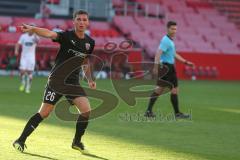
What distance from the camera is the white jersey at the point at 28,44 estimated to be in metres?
20.9

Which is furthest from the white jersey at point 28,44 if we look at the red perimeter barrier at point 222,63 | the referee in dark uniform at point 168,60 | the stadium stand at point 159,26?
the red perimeter barrier at point 222,63

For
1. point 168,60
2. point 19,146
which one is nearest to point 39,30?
point 19,146

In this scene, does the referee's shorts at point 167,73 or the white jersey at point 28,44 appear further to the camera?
the white jersey at point 28,44

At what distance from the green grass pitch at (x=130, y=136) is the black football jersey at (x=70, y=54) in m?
1.01

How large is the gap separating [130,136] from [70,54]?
92.1 inches

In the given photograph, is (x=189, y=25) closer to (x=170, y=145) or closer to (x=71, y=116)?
(x=71, y=116)

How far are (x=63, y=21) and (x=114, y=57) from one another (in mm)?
3752

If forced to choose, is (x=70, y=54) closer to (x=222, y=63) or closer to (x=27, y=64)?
(x=27, y=64)

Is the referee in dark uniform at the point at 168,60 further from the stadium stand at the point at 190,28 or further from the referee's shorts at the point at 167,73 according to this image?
the stadium stand at the point at 190,28

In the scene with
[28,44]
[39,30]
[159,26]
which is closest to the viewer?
[39,30]

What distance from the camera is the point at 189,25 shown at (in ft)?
125

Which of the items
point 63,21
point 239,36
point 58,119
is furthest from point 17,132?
point 239,36

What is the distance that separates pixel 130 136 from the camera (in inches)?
423

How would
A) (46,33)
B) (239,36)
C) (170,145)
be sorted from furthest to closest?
(239,36)
(170,145)
(46,33)
